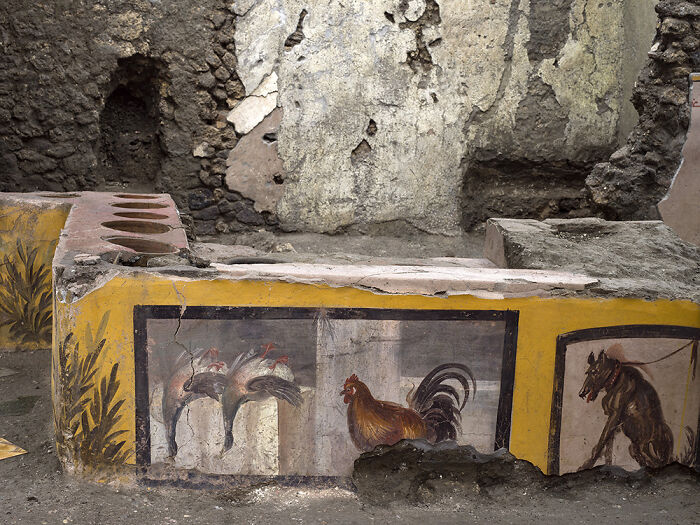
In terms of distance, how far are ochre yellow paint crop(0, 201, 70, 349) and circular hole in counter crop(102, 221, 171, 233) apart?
0.40 m

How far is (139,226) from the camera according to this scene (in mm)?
3430

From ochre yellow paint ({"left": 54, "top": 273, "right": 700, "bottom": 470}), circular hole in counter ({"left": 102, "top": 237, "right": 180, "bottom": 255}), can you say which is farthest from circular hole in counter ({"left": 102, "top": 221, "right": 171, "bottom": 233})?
ochre yellow paint ({"left": 54, "top": 273, "right": 700, "bottom": 470})

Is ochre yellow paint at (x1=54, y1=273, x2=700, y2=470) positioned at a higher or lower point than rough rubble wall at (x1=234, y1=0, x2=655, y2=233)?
lower

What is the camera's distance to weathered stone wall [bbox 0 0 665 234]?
207 inches

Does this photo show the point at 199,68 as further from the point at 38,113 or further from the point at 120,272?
the point at 120,272

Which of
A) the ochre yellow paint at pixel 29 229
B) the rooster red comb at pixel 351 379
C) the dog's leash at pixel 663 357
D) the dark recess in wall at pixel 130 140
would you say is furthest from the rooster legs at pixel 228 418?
the dark recess in wall at pixel 130 140

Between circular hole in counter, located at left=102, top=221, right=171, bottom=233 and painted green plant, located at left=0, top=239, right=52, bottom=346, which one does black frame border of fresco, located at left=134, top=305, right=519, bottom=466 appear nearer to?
circular hole in counter, located at left=102, top=221, right=171, bottom=233

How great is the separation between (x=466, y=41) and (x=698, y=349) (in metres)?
3.86

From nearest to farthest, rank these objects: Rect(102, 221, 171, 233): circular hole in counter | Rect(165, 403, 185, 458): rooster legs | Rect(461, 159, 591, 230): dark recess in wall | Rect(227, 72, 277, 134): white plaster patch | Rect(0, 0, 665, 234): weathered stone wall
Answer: Rect(165, 403, 185, 458): rooster legs
Rect(102, 221, 171, 233): circular hole in counter
Rect(0, 0, 665, 234): weathered stone wall
Rect(227, 72, 277, 134): white plaster patch
Rect(461, 159, 591, 230): dark recess in wall

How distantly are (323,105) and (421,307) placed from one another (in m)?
3.59

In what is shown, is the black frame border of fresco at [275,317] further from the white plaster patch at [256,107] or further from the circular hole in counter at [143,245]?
the white plaster patch at [256,107]

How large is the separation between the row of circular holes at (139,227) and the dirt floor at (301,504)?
820 mm

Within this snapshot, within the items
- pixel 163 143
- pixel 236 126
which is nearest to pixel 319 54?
pixel 236 126

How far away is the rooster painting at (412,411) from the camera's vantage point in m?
2.45
